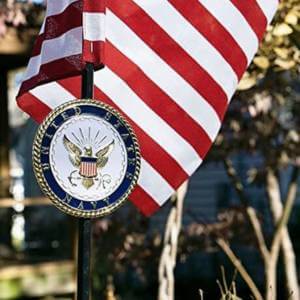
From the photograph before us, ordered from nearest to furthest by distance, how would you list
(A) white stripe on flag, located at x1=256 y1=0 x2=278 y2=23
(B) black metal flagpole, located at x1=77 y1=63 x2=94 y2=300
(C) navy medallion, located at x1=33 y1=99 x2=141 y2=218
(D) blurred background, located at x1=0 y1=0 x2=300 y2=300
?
(C) navy medallion, located at x1=33 y1=99 x2=141 y2=218, (B) black metal flagpole, located at x1=77 y1=63 x2=94 y2=300, (A) white stripe on flag, located at x1=256 y1=0 x2=278 y2=23, (D) blurred background, located at x1=0 y1=0 x2=300 y2=300

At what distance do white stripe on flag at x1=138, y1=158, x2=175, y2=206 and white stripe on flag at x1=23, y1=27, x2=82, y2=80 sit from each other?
83 cm

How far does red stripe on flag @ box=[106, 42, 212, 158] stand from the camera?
4234 mm

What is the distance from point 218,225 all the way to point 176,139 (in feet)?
16.6

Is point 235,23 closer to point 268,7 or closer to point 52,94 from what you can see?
point 268,7

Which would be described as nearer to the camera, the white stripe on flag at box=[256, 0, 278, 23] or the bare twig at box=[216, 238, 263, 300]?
the white stripe on flag at box=[256, 0, 278, 23]

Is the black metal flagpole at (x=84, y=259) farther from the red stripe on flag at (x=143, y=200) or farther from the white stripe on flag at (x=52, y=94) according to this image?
the white stripe on flag at (x=52, y=94)

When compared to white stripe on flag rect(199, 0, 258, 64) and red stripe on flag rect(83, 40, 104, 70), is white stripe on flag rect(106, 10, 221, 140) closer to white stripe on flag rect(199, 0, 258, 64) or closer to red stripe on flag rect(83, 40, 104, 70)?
white stripe on flag rect(199, 0, 258, 64)

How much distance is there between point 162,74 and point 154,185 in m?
0.58

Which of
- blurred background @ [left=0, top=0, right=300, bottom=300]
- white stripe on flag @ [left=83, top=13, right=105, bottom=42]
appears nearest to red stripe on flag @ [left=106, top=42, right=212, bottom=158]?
white stripe on flag @ [left=83, top=13, right=105, bottom=42]

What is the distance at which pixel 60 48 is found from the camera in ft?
11.9

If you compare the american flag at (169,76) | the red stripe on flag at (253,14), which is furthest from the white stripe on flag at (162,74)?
the red stripe on flag at (253,14)

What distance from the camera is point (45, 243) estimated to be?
42.2 feet

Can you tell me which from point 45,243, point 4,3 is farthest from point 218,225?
point 45,243

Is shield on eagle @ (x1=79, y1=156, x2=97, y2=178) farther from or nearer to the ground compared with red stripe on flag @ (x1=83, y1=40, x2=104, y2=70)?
nearer to the ground
